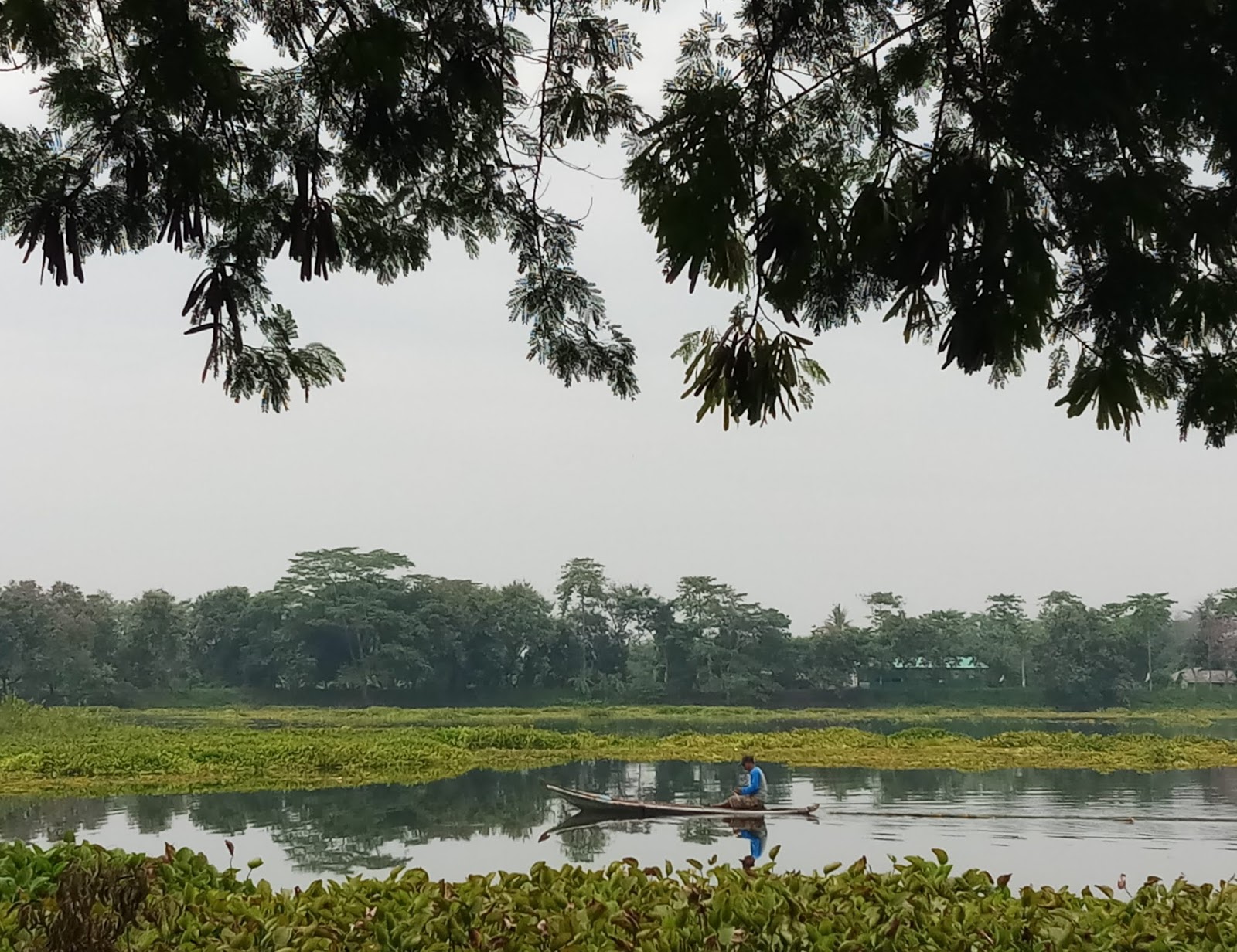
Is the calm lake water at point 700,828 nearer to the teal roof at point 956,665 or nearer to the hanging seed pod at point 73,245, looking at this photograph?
the hanging seed pod at point 73,245

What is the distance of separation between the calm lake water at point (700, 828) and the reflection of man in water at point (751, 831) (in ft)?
0.10

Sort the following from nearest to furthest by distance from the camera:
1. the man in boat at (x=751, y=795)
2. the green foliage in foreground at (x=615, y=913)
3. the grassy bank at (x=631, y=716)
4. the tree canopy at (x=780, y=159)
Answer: the tree canopy at (x=780, y=159), the green foliage in foreground at (x=615, y=913), the man in boat at (x=751, y=795), the grassy bank at (x=631, y=716)

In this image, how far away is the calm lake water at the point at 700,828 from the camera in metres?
10.0

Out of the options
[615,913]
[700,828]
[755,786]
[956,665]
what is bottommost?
[700,828]

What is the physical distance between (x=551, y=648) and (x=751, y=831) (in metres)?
29.3

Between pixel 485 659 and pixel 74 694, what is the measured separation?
1275cm

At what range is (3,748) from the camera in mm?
17828

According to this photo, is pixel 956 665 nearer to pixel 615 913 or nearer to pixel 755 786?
pixel 755 786

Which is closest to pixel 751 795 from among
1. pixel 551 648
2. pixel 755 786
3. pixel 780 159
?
pixel 755 786

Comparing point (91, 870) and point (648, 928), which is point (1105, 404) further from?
point (91, 870)

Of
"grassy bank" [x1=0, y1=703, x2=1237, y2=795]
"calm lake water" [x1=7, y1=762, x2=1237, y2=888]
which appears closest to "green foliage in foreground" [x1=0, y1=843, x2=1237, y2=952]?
"calm lake water" [x1=7, y1=762, x2=1237, y2=888]

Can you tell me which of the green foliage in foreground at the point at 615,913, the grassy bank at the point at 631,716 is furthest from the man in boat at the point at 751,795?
the grassy bank at the point at 631,716

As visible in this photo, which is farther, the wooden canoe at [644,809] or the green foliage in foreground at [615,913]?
the wooden canoe at [644,809]

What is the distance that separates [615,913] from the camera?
155 inches
